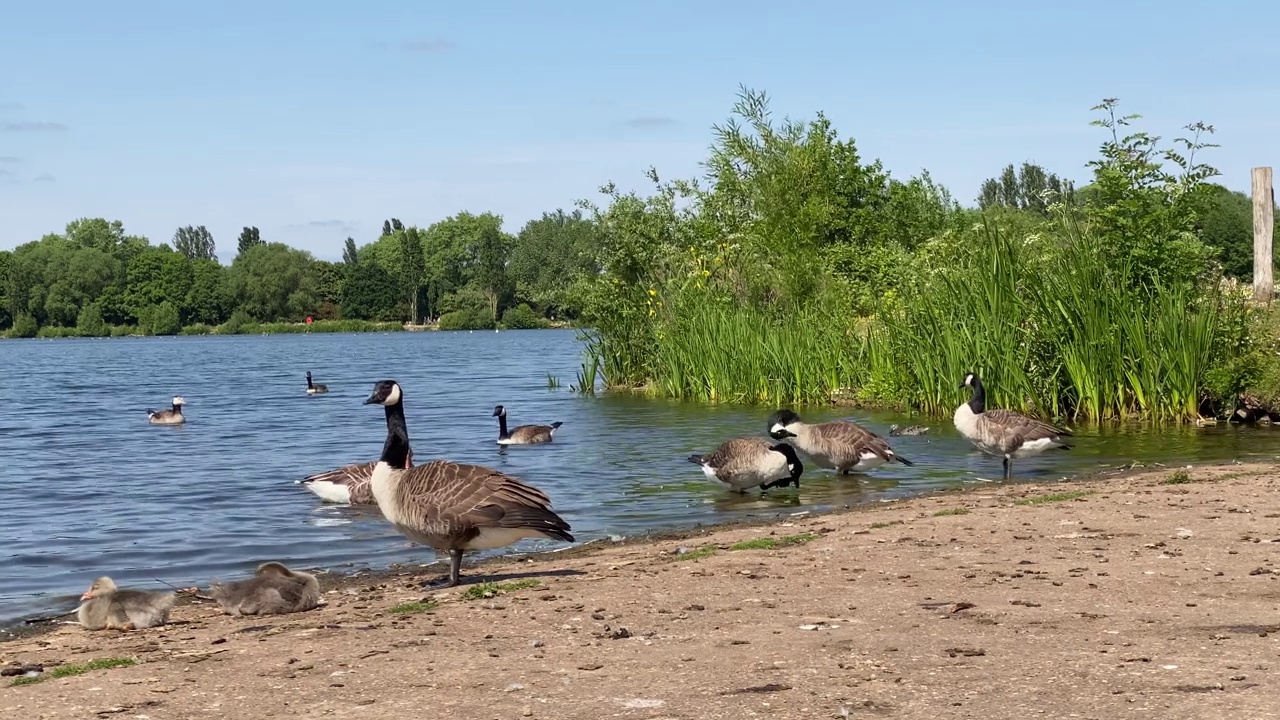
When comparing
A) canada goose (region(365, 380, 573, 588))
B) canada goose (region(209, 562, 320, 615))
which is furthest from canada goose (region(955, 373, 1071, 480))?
canada goose (region(209, 562, 320, 615))

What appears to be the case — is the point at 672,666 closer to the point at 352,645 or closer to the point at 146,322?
the point at 352,645

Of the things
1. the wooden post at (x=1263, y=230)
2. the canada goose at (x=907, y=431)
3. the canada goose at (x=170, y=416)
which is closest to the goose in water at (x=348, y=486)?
the canada goose at (x=907, y=431)

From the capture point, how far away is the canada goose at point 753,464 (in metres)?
18.3

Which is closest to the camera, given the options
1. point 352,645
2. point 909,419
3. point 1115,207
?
point 352,645

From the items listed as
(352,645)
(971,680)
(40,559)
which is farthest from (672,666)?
(40,559)

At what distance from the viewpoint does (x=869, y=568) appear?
11.0 metres

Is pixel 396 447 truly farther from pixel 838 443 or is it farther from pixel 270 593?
pixel 838 443

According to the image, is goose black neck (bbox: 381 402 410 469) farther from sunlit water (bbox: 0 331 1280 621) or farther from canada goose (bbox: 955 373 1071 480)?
canada goose (bbox: 955 373 1071 480)

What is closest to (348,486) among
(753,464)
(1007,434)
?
(753,464)

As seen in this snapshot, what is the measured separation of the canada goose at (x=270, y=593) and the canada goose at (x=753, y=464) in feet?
28.2

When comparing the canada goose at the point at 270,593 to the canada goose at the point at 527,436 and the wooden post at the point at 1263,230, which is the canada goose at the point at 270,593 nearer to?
the canada goose at the point at 527,436

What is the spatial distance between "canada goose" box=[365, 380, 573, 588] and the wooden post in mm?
24532

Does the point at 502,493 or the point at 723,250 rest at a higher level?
the point at 723,250

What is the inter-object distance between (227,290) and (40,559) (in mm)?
181113
